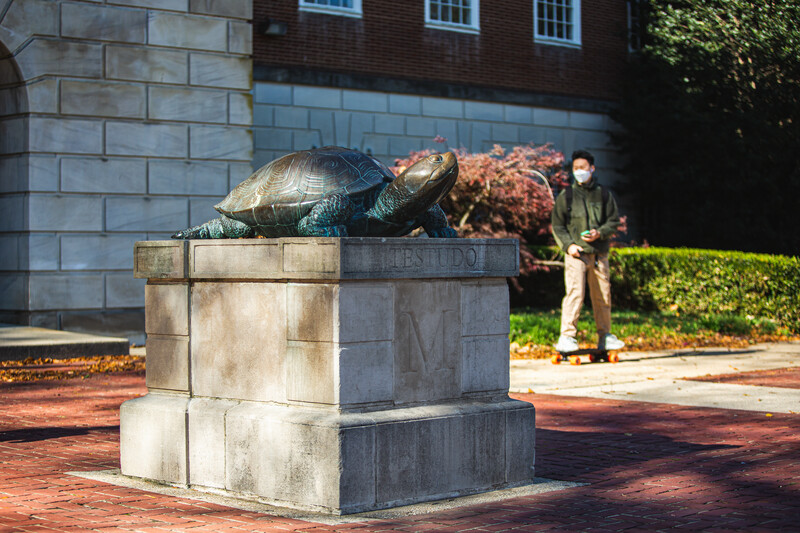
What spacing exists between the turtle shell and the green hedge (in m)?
11.8

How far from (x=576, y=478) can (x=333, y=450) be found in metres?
1.68

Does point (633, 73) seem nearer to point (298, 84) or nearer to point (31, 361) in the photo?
point (298, 84)

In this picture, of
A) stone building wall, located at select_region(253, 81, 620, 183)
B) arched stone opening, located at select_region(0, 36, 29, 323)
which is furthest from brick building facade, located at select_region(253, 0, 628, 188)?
arched stone opening, located at select_region(0, 36, 29, 323)

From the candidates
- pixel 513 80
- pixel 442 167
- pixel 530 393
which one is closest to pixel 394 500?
pixel 442 167

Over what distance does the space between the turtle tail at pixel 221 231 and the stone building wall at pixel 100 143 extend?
7.79 m

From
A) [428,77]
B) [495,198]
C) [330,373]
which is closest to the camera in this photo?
[330,373]

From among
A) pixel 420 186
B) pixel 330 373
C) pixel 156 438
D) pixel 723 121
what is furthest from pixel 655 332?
pixel 330 373

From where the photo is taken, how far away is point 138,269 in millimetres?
5844

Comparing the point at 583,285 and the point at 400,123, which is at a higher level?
the point at 400,123

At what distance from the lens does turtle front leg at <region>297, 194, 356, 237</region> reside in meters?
5.27

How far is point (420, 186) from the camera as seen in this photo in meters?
5.29

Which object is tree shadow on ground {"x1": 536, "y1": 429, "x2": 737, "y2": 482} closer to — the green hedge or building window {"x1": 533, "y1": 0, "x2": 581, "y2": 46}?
the green hedge

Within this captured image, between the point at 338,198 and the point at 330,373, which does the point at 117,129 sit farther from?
the point at 330,373

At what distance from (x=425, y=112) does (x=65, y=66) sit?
7.85 meters
